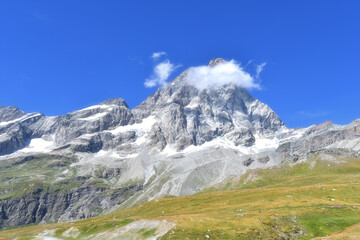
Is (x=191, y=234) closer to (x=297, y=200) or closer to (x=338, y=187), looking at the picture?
(x=297, y=200)

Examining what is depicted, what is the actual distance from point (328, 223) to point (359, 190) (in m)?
55.7

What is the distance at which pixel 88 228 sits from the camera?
315ft

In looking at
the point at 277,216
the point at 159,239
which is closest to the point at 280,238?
the point at 277,216

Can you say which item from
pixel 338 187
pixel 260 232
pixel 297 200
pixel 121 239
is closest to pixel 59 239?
pixel 121 239

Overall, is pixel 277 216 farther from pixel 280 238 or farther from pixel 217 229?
pixel 217 229

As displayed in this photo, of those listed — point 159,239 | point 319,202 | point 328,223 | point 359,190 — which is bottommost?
point 159,239

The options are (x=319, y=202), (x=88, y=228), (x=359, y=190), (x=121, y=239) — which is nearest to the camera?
(x=121, y=239)

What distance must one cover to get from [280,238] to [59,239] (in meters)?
77.3

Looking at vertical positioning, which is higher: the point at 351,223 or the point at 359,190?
the point at 359,190

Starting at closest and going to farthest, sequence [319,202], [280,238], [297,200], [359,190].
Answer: [280,238] < [319,202] < [297,200] < [359,190]

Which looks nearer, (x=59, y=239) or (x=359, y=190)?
(x=59, y=239)

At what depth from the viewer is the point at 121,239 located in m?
63.6

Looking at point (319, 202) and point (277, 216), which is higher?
point (319, 202)

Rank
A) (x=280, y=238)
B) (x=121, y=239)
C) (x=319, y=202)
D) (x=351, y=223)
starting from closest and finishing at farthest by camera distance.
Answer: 1. (x=280, y=238)
2. (x=351, y=223)
3. (x=121, y=239)
4. (x=319, y=202)
